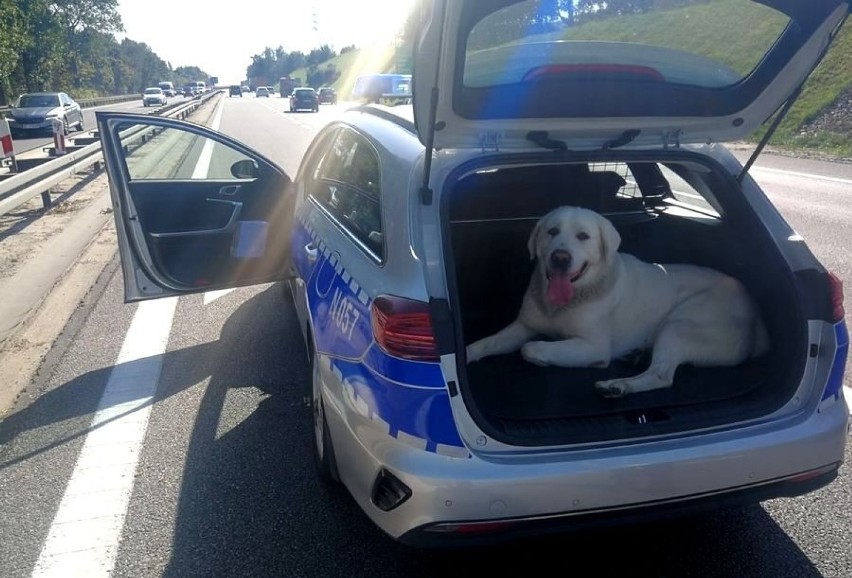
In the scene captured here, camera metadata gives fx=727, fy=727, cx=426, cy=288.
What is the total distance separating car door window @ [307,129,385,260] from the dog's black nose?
811 millimetres

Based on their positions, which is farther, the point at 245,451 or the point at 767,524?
the point at 245,451

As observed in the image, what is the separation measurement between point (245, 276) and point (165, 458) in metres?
1.48

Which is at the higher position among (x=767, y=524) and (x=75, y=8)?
(x=75, y=8)

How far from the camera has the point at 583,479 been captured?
2.45 metres

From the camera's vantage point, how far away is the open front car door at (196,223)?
15.1 ft

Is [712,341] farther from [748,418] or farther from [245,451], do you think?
[245,451]

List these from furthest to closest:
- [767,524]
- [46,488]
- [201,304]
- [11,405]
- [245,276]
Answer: [201,304] < [245,276] < [11,405] < [46,488] < [767,524]

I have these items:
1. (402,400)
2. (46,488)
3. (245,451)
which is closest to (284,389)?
(245,451)

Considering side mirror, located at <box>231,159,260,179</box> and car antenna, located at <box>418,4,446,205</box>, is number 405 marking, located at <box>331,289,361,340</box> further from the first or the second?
side mirror, located at <box>231,159,260,179</box>

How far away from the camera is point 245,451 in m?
3.79

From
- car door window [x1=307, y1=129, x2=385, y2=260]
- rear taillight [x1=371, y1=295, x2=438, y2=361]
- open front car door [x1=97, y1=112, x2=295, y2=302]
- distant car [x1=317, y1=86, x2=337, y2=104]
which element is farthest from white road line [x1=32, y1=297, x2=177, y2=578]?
distant car [x1=317, y1=86, x2=337, y2=104]

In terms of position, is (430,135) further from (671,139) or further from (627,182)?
(627,182)

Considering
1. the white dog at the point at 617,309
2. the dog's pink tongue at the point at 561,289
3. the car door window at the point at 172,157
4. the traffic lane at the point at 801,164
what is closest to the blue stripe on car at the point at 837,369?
the white dog at the point at 617,309

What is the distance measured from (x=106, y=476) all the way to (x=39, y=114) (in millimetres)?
30176
